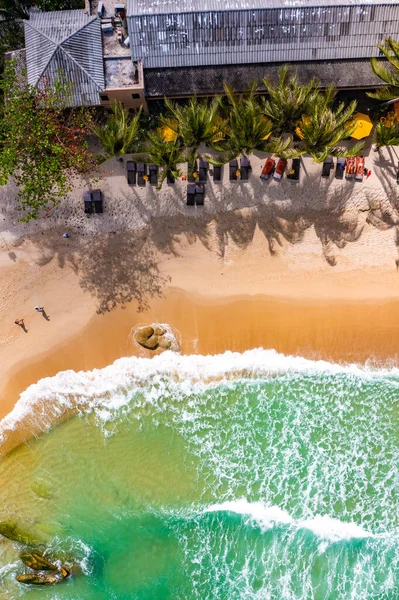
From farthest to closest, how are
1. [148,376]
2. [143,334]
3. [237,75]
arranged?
[148,376] < [143,334] < [237,75]

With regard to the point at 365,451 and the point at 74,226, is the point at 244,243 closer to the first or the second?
the point at 74,226

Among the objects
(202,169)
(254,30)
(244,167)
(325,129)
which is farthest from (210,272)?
(254,30)

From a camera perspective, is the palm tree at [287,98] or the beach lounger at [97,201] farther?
the beach lounger at [97,201]

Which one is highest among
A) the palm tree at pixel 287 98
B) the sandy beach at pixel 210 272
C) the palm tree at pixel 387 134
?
the palm tree at pixel 287 98

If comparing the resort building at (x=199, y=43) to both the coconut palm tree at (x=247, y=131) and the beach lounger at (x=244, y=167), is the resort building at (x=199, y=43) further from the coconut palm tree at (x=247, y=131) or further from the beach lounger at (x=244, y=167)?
the beach lounger at (x=244, y=167)

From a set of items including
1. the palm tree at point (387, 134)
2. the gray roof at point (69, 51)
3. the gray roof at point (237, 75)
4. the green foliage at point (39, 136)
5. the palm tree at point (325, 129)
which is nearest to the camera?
the green foliage at point (39, 136)

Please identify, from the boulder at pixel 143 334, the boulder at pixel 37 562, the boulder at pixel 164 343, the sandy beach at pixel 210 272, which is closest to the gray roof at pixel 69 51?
the sandy beach at pixel 210 272

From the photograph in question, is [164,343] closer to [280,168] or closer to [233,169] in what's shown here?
[233,169]

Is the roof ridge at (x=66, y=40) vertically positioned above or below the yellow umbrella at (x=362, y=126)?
above
